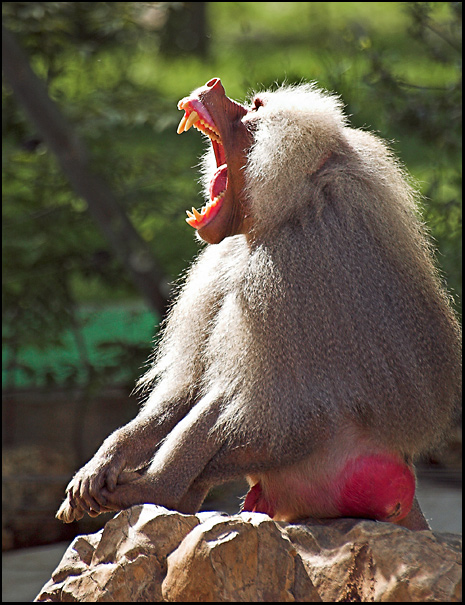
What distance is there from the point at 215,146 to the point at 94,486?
942mm

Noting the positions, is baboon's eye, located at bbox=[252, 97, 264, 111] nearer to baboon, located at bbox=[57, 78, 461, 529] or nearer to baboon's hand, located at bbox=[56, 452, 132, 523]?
baboon, located at bbox=[57, 78, 461, 529]

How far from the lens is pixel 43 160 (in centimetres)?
501

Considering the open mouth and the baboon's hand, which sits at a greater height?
the open mouth

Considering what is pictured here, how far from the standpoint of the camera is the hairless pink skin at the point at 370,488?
200 centimetres

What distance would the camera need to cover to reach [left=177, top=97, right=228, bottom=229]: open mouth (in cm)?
218

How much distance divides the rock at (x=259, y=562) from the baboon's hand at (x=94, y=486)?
0.54 feet

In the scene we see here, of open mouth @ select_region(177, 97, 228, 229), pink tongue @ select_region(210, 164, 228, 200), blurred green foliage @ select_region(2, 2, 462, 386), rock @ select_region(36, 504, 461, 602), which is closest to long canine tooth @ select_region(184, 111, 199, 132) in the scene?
open mouth @ select_region(177, 97, 228, 229)

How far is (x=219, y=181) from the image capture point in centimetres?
227

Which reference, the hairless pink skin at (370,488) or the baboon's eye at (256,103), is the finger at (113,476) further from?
the baboon's eye at (256,103)

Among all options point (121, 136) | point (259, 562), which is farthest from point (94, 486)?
point (121, 136)

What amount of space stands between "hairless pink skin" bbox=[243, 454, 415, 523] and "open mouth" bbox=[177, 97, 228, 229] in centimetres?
71

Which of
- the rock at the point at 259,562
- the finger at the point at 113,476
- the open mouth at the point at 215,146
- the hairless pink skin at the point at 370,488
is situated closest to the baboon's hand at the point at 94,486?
the finger at the point at 113,476

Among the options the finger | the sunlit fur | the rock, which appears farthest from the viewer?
the finger

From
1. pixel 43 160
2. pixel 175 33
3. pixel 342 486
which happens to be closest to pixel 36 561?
pixel 43 160
